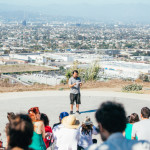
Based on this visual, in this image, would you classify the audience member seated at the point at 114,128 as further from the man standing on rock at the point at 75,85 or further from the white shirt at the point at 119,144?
the man standing on rock at the point at 75,85

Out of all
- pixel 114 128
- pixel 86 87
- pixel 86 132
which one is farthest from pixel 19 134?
pixel 86 87

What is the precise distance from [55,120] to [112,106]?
5.74 m

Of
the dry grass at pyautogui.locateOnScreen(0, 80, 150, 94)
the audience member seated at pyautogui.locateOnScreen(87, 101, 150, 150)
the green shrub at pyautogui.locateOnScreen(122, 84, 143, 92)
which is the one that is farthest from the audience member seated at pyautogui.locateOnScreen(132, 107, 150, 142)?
the green shrub at pyautogui.locateOnScreen(122, 84, 143, 92)

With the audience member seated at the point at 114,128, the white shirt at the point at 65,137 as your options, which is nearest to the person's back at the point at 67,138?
the white shirt at the point at 65,137

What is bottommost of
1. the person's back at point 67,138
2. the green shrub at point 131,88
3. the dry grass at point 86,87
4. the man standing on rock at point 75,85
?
the dry grass at point 86,87

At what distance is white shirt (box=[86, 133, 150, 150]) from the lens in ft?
8.12

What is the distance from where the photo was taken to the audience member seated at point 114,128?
2514 mm

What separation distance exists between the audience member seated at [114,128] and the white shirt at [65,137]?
5.33 ft

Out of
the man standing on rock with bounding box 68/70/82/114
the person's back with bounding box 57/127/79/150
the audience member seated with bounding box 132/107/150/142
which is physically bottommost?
the man standing on rock with bounding box 68/70/82/114

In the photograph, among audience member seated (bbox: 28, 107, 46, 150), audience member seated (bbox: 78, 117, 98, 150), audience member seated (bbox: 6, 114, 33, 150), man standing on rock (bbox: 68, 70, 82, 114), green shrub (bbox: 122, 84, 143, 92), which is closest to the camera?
audience member seated (bbox: 6, 114, 33, 150)

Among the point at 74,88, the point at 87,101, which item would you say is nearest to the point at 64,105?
the point at 87,101

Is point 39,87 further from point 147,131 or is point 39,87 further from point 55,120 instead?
point 147,131

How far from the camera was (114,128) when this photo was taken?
259cm

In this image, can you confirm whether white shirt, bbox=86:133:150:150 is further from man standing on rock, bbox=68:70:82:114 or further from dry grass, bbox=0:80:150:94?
dry grass, bbox=0:80:150:94
